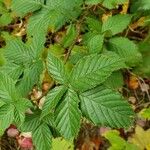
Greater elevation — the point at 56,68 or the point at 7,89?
the point at 56,68

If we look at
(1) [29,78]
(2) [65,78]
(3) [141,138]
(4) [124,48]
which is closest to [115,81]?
(4) [124,48]

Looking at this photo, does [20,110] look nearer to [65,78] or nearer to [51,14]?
[65,78]

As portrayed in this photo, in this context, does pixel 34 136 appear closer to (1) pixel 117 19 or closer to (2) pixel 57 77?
(2) pixel 57 77

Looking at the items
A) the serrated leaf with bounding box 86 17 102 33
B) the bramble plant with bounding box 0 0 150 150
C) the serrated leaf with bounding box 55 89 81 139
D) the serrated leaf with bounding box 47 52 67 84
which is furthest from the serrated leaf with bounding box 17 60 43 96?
the serrated leaf with bounding box 86 17 102 33

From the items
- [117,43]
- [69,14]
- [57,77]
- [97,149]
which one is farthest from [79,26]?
[97,149]

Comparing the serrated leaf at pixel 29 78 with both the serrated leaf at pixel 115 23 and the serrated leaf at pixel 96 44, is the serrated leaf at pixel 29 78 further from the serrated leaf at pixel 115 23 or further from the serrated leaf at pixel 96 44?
the serrated leaf at pixel 115 23
